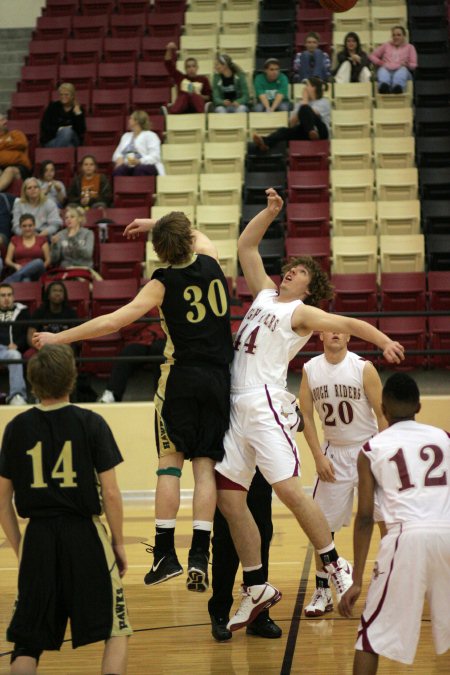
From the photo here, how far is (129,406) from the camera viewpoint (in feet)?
29.2

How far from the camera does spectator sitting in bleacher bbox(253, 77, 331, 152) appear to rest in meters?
12.2

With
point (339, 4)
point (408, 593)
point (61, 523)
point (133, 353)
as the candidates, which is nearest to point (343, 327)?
point (408, 593)

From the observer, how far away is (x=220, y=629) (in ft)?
17.4

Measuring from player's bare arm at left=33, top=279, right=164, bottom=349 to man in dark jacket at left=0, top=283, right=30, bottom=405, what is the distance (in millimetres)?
4478

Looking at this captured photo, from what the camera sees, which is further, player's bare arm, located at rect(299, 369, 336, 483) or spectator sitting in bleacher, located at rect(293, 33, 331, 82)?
spectator sitting in bleacher, located at rect(293, 33, 331, 82)

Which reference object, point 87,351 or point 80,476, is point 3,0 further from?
point 80,476

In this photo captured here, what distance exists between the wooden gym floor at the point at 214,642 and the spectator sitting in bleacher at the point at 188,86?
762 cm

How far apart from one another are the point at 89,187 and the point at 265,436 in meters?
7.27

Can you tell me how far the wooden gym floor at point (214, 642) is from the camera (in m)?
4.84

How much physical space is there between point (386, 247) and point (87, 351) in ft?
10.5

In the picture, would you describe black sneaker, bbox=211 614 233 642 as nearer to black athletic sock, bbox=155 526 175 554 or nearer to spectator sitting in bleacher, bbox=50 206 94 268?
black athletic sock, bbox=155 526 175 554

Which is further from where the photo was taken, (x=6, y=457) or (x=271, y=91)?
(x=271, y=91)

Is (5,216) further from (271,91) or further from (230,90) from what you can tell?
(271,91)

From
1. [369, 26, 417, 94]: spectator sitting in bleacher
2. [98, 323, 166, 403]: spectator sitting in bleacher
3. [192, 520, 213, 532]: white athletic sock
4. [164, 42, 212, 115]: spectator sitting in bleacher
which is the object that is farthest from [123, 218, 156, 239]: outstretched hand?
[369, 26, 417, 94]: spectator sitting in bleacher
